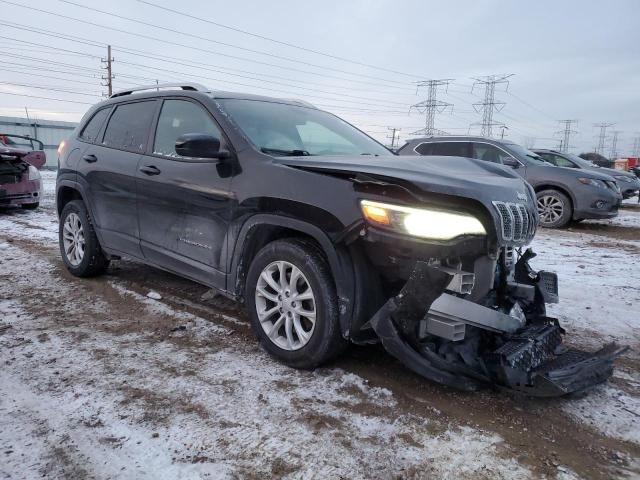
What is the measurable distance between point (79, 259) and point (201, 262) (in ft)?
7.16

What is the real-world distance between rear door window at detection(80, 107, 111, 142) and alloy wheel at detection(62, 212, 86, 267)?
0.81m

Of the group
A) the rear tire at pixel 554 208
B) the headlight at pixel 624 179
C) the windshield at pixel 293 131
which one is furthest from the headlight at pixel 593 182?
the windshield at pixel 293 131

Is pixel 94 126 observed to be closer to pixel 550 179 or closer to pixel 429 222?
pixel 429 222

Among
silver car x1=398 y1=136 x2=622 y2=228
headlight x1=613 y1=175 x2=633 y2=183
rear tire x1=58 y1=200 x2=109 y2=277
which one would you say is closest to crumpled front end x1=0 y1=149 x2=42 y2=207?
rear tire x1=58 y1=200 x2=109 y2=277

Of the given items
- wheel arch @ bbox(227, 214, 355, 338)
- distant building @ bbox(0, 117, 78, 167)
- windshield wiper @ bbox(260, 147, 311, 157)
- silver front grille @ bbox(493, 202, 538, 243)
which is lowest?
wheel arch @ bbox(227, 214, 355, 338)

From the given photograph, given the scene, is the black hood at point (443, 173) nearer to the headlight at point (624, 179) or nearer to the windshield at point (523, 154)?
the windshield at point (523, 154)

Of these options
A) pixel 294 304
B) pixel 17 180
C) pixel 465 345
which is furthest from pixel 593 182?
pixel 17 180

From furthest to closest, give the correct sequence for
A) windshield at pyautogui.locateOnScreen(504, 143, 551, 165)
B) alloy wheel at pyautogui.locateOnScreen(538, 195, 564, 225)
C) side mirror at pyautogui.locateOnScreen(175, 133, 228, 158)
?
windshield at pyautogui.locateOnScreen(504, 143, 551, 165) < alloy wheel at pyautogui.locateOnScreen(538, 195, 564, 225) < side mirror at pyautogui.locateOnScreen(175, 133, 228, 158)

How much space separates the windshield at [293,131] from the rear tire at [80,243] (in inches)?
87.2

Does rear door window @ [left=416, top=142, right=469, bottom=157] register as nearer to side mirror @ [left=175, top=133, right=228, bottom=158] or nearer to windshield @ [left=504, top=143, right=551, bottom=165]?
windshield @ [left=504, top=143, right=551, bottom=165]

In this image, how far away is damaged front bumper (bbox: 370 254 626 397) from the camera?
2.49 m

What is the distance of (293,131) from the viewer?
3.76 meters

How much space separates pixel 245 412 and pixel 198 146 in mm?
1693

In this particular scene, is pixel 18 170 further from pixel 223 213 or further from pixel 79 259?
pixel 223 213
